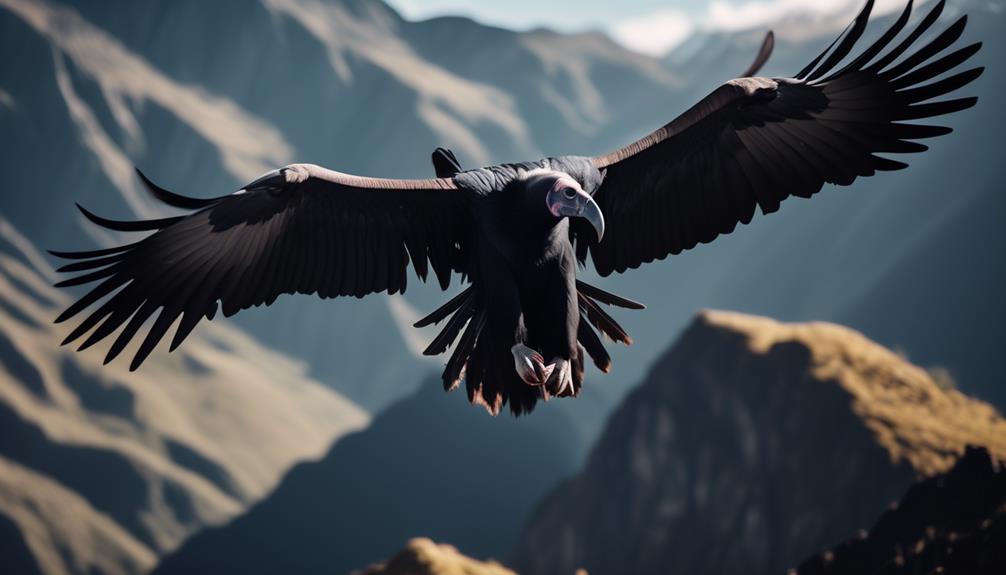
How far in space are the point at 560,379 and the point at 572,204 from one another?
1.44 metres

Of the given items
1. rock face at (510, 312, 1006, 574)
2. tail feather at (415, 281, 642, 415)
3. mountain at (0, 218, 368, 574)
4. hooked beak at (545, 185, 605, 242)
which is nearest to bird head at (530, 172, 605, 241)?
hooked beak at (545, 185, 605, 242)

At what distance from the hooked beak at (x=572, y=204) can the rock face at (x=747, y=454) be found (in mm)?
40473

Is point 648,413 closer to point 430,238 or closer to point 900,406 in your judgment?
point 900,406

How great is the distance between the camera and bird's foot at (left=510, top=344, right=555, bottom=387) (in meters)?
8.05

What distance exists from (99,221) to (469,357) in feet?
10.6

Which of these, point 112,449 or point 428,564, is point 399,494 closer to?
point 112,449

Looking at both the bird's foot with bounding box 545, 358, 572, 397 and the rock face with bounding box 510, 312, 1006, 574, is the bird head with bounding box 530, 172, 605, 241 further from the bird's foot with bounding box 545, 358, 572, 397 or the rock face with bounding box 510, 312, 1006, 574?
the rock face with bounding box 510, 312, 1006, 574

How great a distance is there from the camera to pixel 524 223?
8125mm

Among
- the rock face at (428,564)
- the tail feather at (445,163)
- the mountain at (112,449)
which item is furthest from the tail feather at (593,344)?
the mountain at (112,449)

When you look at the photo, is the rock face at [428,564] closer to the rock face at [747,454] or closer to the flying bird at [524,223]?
the flying bird at [524,223]

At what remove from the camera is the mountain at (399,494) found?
14500 centimetres

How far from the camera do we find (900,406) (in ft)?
169

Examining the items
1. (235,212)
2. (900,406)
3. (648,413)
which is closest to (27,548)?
(648,413)

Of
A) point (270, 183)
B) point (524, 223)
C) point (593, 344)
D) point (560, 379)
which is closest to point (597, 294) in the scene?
point (593, 344)
